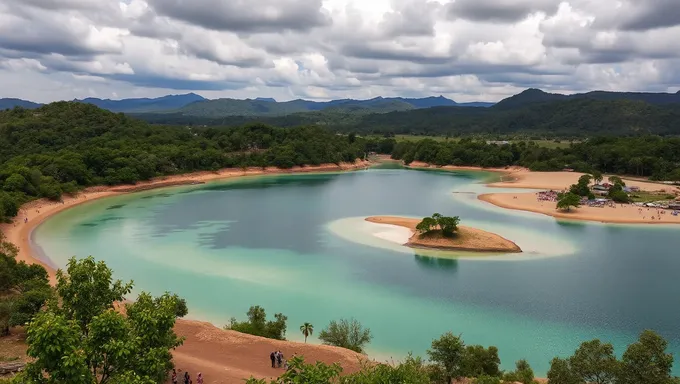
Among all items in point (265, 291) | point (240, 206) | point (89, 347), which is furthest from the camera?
point (240, 206)

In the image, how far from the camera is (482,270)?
125ft

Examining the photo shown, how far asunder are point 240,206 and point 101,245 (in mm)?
24175

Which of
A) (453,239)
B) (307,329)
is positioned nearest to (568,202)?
(453,239)

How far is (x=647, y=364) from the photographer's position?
15.0m

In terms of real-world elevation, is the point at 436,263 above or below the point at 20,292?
below

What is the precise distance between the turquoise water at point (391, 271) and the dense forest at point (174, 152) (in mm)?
9806

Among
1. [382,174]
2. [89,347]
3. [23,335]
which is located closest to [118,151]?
[382,174]

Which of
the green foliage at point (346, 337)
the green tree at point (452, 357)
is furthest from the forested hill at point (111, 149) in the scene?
the green tree at point (452, 357)

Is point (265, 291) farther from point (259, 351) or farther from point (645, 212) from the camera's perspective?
point (645, 212)

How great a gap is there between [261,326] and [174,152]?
248 feet

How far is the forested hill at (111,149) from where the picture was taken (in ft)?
221

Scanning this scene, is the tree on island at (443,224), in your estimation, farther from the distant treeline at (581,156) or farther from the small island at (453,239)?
the distant treeline at (581,156)

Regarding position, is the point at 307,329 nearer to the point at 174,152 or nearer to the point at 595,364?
the point at 595,364

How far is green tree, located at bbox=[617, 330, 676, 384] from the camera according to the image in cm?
1486
